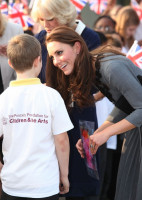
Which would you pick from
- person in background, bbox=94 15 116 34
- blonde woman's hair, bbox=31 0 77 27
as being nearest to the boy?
blonde woman's hair, bbox=31 0 77 27

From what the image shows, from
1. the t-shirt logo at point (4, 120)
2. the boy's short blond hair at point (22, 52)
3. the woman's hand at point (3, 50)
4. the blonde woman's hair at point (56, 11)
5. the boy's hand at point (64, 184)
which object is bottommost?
the boy's hand at point (64, 184)

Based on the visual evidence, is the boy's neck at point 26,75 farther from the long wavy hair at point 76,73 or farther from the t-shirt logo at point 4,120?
the long wavy hair at point 76,73

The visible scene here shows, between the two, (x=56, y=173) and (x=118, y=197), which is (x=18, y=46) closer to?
(x=56, y=173)

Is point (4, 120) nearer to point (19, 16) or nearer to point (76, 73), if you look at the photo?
point (76, 73)

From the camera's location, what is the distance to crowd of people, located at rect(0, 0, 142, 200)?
2732 mm

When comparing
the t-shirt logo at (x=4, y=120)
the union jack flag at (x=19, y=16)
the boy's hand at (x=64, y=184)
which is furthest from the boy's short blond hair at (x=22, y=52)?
the union jack flag at (x=19, y=16)

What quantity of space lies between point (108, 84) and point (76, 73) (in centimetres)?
29

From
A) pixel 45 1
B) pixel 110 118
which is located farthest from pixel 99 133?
pixel 45 1

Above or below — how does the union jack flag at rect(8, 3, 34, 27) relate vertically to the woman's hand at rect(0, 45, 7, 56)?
above

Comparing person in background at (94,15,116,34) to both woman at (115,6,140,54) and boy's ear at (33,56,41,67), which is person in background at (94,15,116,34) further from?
boy's ear at (33,56,41,67)

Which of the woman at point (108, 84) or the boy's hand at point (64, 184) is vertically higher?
the woman at point (108, 84)

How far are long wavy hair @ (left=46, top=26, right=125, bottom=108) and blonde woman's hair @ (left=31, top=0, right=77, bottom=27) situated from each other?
Answer: 536 mm

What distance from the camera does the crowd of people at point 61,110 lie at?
2.73 meters

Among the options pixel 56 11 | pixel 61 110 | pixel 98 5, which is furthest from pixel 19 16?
pixel 61 110
